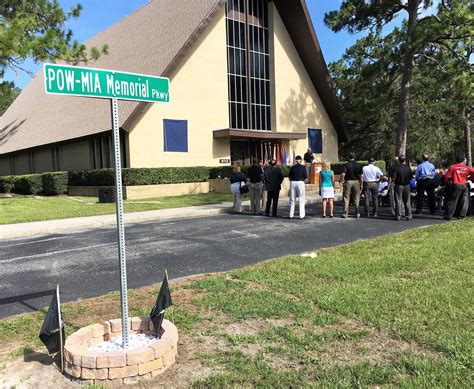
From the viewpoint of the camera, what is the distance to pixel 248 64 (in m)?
28.1

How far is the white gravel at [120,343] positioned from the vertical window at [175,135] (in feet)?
66.7

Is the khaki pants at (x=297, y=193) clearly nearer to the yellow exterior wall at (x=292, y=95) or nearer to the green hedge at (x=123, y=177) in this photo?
the green hedge at (x=123, y=177)

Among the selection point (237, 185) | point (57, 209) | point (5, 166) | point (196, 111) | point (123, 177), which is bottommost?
point (57, 209)

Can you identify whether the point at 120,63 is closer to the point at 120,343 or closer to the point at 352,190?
the point at 352,190

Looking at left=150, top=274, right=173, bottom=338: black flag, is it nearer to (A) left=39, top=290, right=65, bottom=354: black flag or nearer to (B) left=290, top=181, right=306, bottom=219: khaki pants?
(A) left=39, top=290, right=65, bottom=354: black flag

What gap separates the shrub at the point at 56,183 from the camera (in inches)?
977

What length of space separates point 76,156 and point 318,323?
25.3 m

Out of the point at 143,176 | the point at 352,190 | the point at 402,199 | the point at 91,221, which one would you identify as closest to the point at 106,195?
the point at 143,176

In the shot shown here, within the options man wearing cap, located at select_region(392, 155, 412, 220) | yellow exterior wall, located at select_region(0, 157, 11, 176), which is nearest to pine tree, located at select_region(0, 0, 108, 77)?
man wearing cap, located at select_region(392, 155, 412, 220)

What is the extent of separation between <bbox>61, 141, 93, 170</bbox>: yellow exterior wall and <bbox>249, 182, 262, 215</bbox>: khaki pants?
1408 cm

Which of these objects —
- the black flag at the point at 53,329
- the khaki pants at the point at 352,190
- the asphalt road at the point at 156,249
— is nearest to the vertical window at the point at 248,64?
the khaki pants at the point at 352,190

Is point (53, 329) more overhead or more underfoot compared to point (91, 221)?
more overhead

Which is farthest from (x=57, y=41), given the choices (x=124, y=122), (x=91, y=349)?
(x=91, y=349)

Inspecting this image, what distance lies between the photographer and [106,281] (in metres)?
6.59
